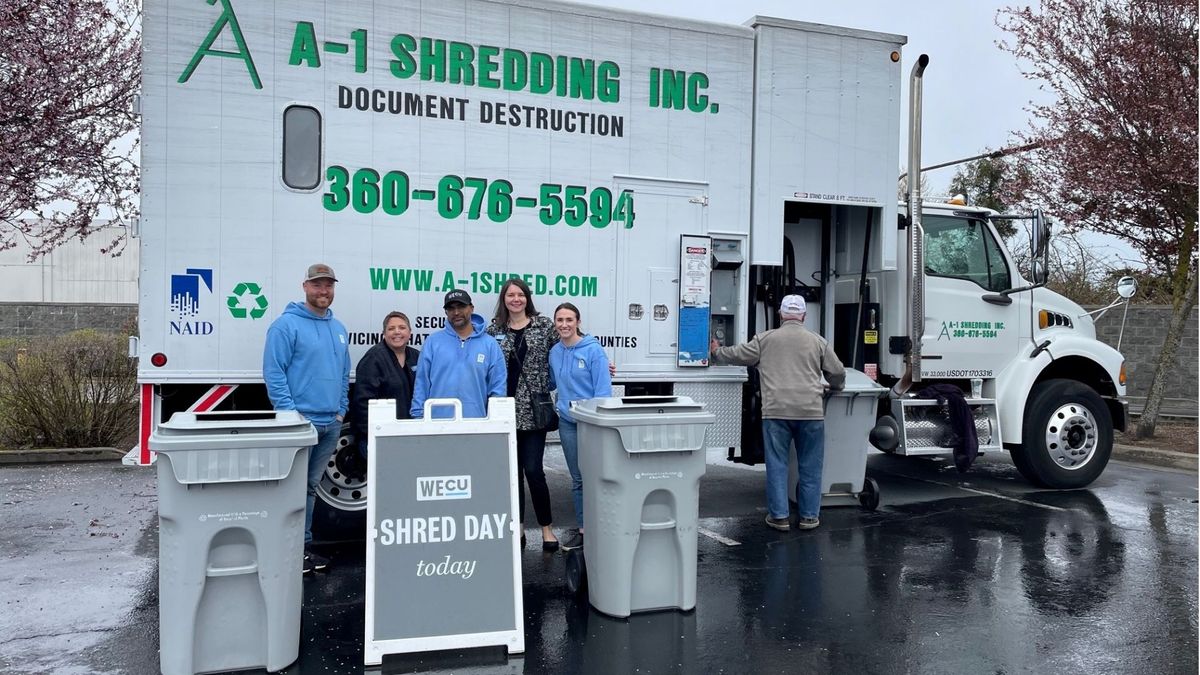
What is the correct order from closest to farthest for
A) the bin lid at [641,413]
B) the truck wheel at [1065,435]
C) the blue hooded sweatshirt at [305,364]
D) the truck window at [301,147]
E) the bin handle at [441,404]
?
the bin handle at [441,404] < the bin lid at [641,413] < the blue hooded sweatshirt at [305,364] < the truck window at [301,147] < the truck wheel at [1065,435]

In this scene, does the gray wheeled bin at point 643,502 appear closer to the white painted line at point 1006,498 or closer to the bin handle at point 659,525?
the bin handle at point 659,525

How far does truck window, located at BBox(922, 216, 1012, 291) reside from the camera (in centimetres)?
805

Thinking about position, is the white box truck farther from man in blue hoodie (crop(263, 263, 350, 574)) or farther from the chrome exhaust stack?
man in blue hoodie (crop(263, 263, 350, 574))

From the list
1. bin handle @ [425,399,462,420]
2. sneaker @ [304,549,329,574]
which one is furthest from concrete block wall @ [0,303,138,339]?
bin handle @ [425,399,462,420]

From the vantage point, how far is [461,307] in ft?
17.5

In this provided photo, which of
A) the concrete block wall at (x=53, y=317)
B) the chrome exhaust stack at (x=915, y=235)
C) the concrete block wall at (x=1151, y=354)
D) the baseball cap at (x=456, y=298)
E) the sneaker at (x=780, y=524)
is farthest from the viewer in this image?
the concrete block wall at (x=53, y=317)

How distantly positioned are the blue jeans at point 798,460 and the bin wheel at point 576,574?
1.94 m

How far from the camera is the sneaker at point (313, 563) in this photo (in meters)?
5.58

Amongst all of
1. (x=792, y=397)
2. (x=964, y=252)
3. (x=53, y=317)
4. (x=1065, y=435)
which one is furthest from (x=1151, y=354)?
(x=53, y=317)

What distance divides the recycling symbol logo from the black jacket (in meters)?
0.66

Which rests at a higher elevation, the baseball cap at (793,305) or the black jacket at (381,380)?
the baseball cap at (793,305)

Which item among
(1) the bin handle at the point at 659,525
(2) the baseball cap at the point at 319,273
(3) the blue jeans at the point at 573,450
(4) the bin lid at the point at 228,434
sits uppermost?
(2) the baseball cap at the point at 319,273

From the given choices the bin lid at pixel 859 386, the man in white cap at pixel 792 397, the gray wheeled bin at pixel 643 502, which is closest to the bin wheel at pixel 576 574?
the gray wheeled bin at pixel 643 502

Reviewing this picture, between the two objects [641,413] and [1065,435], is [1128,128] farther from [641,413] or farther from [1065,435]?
[641,413]
